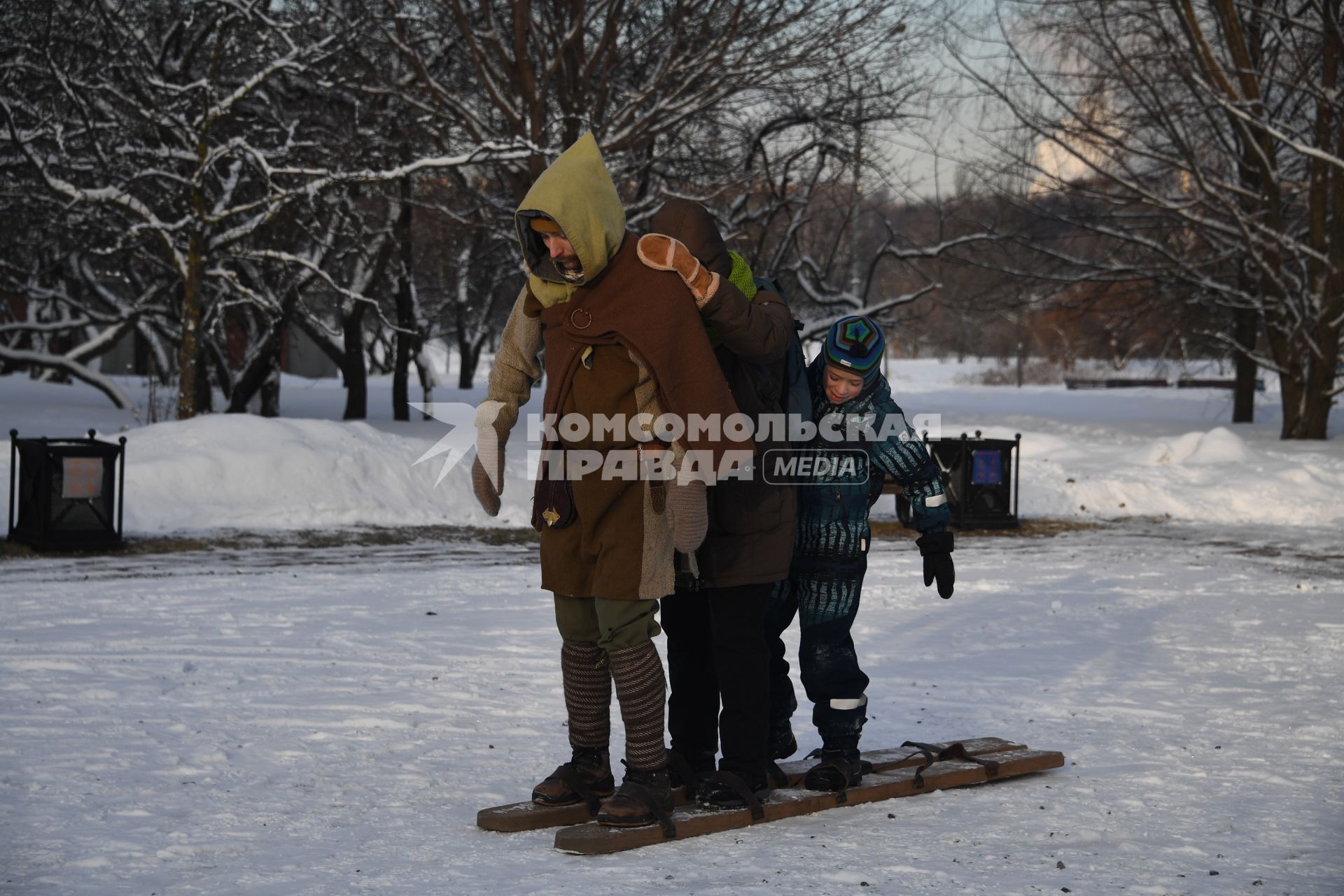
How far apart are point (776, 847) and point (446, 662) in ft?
10.8

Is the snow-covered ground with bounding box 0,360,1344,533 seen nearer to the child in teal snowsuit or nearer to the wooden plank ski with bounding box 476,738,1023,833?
the wooden plank ski with bounding box 476,738,1023,833

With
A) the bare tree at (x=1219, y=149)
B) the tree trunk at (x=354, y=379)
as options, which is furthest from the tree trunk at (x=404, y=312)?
the bare tree at (x=1219, y=149)

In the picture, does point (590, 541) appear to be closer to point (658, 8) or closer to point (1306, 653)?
point (1306, 653)

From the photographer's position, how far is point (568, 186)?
13.9 ft

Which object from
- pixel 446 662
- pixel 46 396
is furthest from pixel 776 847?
pixel 46 396

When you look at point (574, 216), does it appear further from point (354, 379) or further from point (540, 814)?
point (354, 379)

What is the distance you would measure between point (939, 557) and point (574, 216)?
68.4 inches

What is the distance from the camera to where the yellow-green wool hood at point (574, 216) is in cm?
419

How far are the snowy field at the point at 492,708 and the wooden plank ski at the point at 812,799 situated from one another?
5 cm

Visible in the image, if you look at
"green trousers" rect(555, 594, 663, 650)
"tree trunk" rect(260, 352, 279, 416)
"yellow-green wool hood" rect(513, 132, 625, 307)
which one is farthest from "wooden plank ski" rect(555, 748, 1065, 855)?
"tree trunk" rect(260, 352, 279, 416)

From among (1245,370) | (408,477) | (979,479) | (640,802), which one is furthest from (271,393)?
(640,802)

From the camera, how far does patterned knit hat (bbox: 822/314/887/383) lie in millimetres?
4770

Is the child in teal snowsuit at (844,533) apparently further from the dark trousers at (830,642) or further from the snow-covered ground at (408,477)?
the snow-covered ground at (408,477)

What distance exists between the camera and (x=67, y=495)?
11.5 metres
